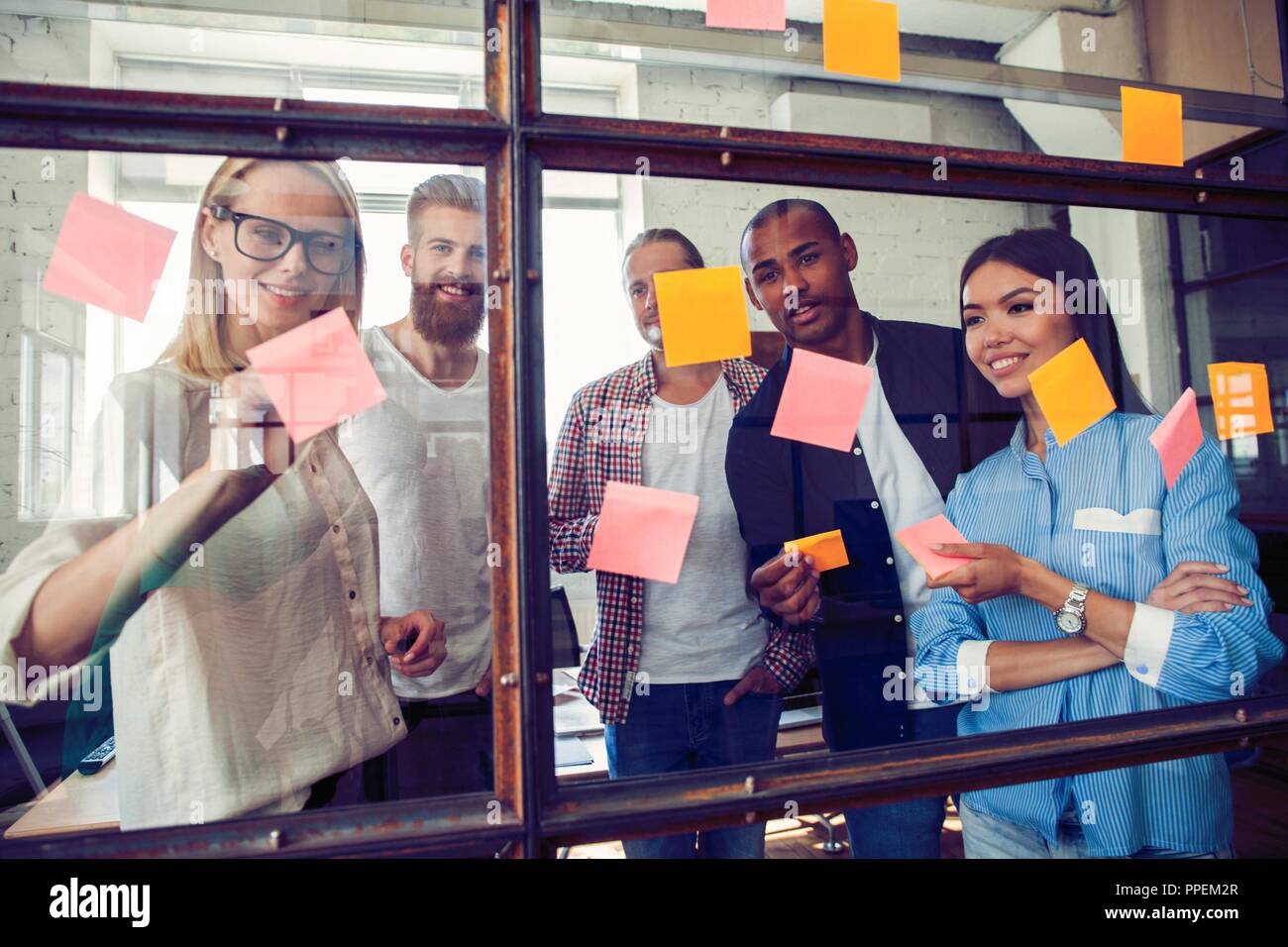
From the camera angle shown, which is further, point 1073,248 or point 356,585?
point 1073,248

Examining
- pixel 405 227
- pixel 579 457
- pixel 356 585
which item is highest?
pixel 405 227

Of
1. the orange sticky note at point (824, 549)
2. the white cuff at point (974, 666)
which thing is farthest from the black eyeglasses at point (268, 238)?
the white cuff at point (974, 666)

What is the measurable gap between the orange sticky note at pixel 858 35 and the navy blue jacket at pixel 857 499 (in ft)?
1.32

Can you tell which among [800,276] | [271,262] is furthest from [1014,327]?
[271,262]

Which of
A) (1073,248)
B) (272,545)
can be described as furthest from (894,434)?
(272,545)

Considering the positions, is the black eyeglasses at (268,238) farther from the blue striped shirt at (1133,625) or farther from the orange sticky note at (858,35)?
the blue striped shirt at (1133,625)

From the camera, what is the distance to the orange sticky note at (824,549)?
113 cm

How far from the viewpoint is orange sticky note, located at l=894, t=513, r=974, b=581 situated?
3.56ft

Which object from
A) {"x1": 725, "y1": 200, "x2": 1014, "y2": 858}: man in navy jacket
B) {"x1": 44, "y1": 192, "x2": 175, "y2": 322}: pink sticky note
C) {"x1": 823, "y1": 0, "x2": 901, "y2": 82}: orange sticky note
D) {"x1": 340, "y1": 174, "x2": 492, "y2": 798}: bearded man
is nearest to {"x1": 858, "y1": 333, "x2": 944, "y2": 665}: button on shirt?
{"x1": 725, "y1": 200, "x2": 1014, "y2": 858}: man in navy jacket

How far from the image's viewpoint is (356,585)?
973 millimetres

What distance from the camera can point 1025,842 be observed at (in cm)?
102
